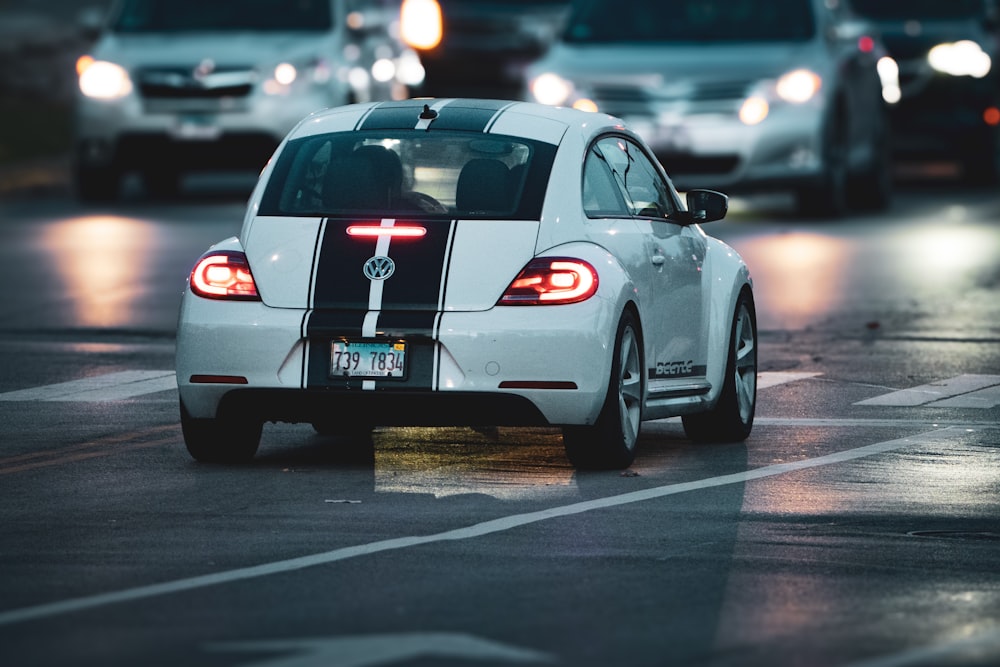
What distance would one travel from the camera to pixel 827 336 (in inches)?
627

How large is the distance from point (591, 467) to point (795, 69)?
13765mm

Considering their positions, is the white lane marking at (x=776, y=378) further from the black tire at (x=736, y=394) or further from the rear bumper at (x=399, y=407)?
the rear bumper at (x=399, y=407)

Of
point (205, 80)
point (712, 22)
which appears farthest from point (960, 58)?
point (205, 80)

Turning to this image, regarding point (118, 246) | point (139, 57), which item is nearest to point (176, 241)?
point (118, 246)

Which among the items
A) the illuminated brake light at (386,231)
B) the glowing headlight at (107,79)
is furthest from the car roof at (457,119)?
the glowing headlight at (107,79)

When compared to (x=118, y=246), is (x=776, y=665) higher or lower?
higher

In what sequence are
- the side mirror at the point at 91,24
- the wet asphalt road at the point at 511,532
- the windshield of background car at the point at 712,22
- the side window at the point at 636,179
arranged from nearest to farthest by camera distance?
the wet asphalt road at the point at 511,532
the side window at the point at 636,179
the windshield of background car at the point at 712,22
the side mirror at the point at 91,24

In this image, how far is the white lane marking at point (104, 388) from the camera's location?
508 inches

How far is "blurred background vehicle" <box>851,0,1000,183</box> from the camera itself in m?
28.1

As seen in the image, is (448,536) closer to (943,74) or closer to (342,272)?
(342,272)

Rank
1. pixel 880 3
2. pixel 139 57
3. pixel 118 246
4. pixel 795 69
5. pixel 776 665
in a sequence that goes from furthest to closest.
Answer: pixel 880 3 < pixel 139 57 < pixel 795 69 < pixel 118 246 < pixel 776 665

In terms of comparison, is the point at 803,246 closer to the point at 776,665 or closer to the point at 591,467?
the point at 591,467

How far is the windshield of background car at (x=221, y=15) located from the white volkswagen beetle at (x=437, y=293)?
15376 mm

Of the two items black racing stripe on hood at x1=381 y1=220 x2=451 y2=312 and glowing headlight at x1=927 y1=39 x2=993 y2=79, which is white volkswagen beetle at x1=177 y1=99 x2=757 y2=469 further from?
glowing headlight at x1=927 y1=39 x2=993 y2=79
